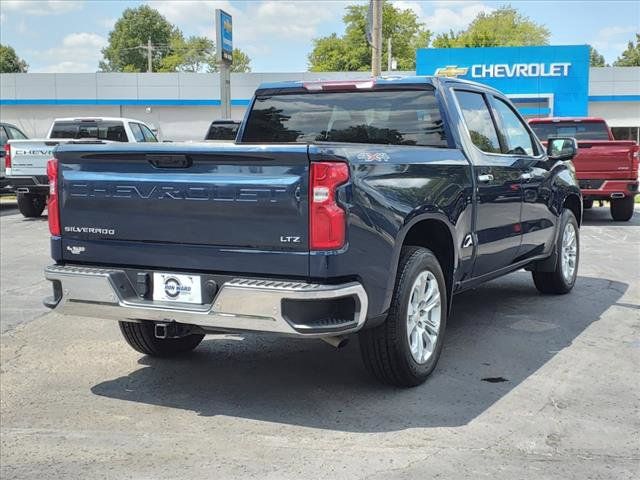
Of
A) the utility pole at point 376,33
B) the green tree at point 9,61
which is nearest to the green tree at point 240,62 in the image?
the green tree at point 9,61

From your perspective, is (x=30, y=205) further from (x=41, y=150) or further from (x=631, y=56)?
(x=631, y=56)

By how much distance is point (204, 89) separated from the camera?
140 ft

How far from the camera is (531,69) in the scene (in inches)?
1348

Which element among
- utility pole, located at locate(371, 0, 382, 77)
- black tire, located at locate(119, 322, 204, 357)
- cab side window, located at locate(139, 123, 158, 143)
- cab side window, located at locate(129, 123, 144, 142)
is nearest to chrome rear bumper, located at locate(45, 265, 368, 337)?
black tire, located at locate(119, 322, 204, 357)

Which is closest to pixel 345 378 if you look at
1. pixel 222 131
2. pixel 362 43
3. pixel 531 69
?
pixel 222 131

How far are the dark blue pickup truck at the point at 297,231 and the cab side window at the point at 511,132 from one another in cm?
68

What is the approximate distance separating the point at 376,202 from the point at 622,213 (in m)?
11.1

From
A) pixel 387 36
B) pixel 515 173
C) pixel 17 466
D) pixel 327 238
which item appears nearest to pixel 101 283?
pixel 17 466

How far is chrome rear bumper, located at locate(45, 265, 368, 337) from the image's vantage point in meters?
3.70

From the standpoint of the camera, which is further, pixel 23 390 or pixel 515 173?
pixel 515 173

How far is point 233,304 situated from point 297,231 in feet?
1.68

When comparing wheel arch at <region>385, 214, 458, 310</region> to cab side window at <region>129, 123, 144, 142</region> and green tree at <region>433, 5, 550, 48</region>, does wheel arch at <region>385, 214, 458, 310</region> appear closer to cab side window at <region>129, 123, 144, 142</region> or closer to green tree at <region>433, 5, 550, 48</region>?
cab side window at <region>129, 123, 144, 142</region>

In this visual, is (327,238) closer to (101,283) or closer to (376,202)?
(376,202)

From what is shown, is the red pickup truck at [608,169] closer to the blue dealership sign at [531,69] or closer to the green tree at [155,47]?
the blue dealership sign at [531,69]
